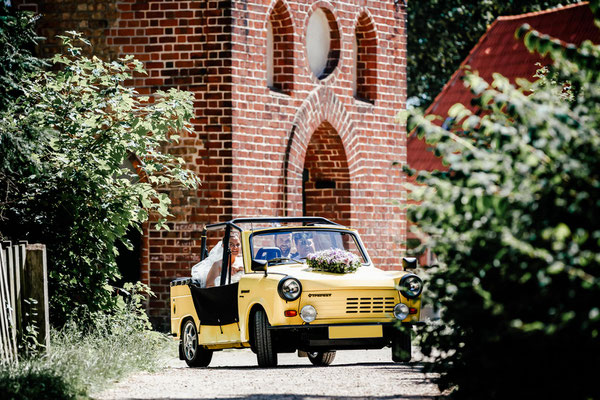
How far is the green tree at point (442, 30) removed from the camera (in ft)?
111

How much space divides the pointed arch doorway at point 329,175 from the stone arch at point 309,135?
9 centimetres

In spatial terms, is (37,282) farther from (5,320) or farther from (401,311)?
(401,311)

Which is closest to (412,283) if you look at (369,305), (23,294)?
(369,305)

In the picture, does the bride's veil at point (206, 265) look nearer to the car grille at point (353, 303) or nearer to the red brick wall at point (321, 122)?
the car grille at point (353, 303)

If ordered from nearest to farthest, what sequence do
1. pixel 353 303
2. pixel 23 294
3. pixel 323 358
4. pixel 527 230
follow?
pixel 527 230 → pixel 23 294 → pixel 353 303 → pixel 323 358

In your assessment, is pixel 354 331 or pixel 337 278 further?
pixel 337 278

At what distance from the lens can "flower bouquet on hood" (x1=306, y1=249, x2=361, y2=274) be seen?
12.7 m

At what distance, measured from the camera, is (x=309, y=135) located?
19.9 m

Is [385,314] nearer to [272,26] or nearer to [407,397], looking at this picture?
[407,397]

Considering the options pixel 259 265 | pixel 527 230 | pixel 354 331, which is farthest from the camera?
pixel 259 265

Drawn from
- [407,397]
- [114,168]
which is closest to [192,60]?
[114,168]

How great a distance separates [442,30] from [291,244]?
21.7 metres

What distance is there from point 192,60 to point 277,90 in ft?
5.61

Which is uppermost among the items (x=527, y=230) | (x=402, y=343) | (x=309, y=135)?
(x=309, y=135)
